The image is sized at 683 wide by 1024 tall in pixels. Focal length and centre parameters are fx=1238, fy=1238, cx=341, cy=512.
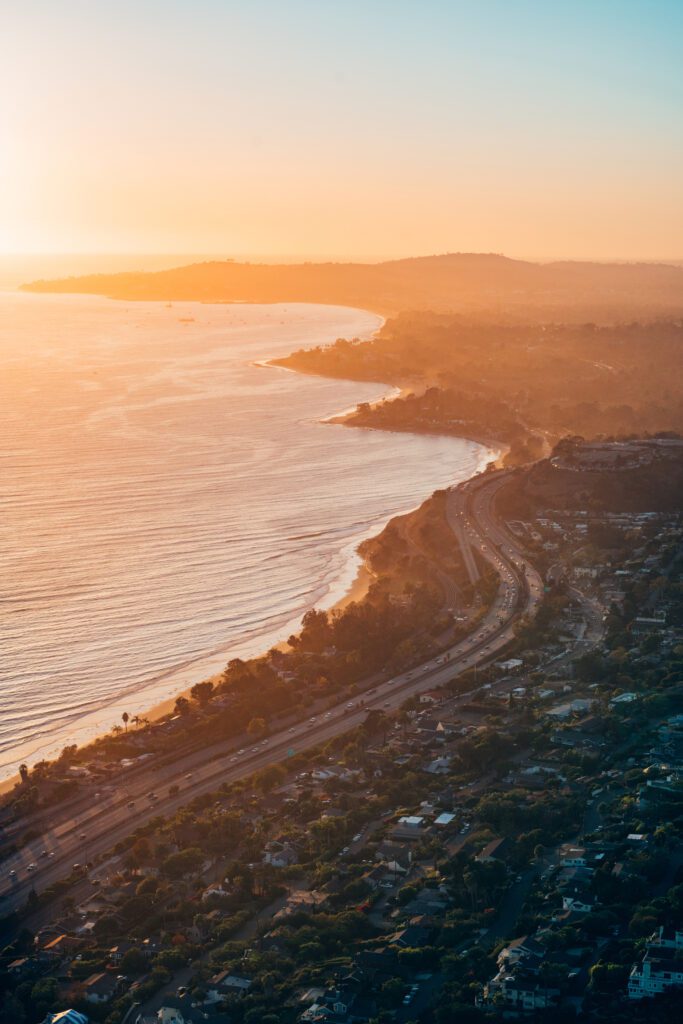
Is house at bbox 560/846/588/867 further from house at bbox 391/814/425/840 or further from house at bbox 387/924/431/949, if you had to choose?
house at bbox 387/924/431/949

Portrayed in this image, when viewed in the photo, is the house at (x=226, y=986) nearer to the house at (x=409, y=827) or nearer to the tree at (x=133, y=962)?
the tree at (x=133, y=962)

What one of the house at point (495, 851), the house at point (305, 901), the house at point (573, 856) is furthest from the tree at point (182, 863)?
the house at point (573, 856)

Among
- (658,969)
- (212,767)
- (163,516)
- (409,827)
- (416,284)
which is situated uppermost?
(416,284)

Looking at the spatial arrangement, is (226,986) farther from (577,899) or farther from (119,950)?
(577,899)

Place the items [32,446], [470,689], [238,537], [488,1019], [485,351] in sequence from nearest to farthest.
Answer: [488,1019]
[470,689]
[238,537]
[32,446]
[485,351]

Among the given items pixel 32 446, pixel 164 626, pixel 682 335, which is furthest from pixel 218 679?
pixel 682 335

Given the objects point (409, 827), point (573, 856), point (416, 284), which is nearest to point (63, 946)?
point (409, 827)

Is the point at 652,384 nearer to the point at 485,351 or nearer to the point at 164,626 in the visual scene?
the point at 485,351
